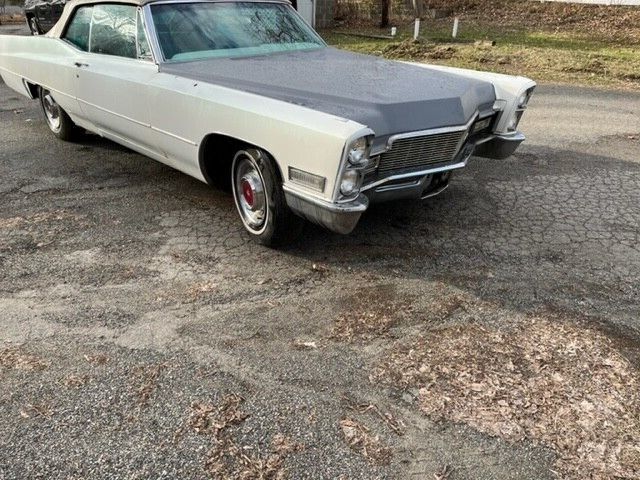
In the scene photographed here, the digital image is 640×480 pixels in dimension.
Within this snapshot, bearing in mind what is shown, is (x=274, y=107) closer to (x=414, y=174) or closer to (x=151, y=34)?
(x=414, y=174)

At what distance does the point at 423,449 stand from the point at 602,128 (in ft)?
19.8

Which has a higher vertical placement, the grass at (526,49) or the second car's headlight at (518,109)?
Result: the second car's headlight at (518,109)

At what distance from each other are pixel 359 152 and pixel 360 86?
2.54 ft

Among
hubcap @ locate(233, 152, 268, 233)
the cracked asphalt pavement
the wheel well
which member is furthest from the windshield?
the cracked asphalt pavement

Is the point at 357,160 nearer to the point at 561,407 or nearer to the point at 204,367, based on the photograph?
the point at 204,367

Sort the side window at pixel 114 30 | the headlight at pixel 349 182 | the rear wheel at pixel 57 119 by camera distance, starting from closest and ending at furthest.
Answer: the headlight at pixel 349 182
the side window at pixel 114 30
the rear wheel at pixel 57 119

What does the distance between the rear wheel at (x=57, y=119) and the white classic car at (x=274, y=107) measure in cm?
63

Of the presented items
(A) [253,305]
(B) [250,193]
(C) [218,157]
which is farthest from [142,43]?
(A) [253,305]

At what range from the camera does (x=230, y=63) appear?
164 inches

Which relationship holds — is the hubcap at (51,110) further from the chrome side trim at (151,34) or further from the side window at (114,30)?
the chrome side trim at (151,34)

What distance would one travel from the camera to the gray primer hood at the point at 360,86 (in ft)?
10.8

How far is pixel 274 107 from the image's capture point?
132 inches

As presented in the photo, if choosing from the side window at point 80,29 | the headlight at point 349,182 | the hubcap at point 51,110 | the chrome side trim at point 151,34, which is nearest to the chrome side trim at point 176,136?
the chrome side trim at point 151,34

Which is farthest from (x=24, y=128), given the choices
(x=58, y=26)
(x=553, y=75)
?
(x=553, y=75)
